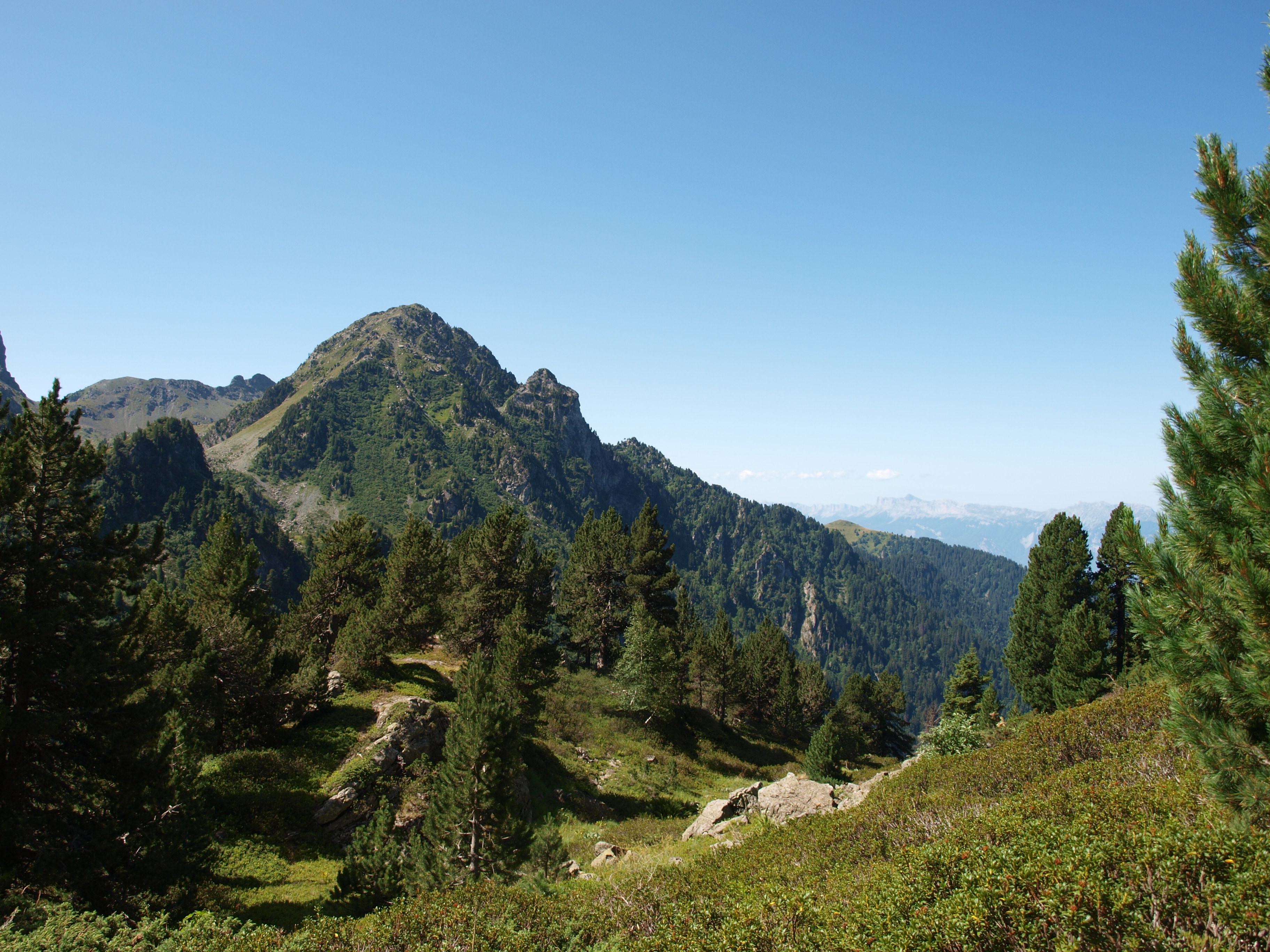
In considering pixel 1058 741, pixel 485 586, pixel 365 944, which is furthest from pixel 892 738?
pixel 365 944

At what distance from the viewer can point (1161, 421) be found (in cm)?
684

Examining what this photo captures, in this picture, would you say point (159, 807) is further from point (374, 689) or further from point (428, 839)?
point (374, 689)

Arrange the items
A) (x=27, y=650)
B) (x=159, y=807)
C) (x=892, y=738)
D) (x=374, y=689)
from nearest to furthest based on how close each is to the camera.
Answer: (x=27, y=650), (x=159, y=807), (x=374, y=689), (x=892, y=738)

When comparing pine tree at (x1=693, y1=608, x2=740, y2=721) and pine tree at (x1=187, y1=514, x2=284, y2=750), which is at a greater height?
pine tree at (x1=187, y1=514, x2=284, y2=750)

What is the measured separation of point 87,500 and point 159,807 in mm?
7920

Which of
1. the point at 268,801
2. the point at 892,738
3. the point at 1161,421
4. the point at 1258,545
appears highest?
the point at 1161,421

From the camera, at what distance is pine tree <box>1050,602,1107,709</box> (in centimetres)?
3431

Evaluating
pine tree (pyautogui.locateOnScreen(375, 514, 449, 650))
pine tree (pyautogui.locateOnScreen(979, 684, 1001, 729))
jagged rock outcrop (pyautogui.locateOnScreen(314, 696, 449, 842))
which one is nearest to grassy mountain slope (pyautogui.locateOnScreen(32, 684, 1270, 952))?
jagged rock outcrop (pyautogui.locateOnScreen(314, 696, 449, 842))

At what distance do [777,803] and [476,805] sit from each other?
11.0m

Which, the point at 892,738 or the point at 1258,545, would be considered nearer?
the point at 1258,545

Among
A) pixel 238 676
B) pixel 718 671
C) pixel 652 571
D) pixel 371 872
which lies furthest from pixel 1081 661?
pixel 238 676

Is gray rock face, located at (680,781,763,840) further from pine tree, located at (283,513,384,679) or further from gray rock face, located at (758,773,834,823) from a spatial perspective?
pine tree, located at (283,513,384,679)

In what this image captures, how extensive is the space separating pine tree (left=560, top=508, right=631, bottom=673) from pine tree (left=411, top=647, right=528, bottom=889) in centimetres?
2879

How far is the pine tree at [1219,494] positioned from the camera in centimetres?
603
